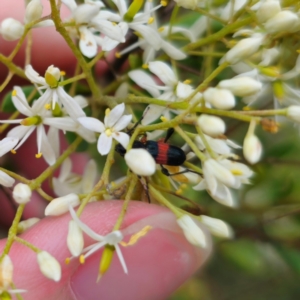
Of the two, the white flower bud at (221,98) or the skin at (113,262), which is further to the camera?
the skin at (113,262)

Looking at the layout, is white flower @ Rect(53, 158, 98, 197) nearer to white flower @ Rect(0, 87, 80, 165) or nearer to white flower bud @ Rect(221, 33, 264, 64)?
white flower @ Rect(0, 87, 80, 165)

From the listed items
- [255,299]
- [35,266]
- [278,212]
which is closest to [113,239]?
[35,266]

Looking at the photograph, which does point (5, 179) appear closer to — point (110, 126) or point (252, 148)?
point (110, 126)

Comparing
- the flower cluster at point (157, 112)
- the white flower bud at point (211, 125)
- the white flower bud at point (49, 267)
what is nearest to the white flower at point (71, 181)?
the flower cluster at point (157, 112)

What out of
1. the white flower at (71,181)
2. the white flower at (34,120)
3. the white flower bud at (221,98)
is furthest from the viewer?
the white flower at (71,181)

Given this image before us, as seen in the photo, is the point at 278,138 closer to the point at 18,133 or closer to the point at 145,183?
the point at 145,183

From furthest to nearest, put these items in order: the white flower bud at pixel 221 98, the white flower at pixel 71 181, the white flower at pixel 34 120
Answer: the white flower at pixel 71 181 < the white flower at pixel 34 120 < the white flower bud at pixel 221 98

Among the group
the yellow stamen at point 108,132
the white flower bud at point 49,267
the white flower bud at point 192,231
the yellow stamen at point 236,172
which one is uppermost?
the yellow stamen at point 108,132

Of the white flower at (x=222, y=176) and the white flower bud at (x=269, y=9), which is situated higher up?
the white flower bud at (x=269, y=9)

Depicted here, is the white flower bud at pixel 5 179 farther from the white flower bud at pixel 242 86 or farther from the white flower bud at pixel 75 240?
the white flower bud at pixel 242 86

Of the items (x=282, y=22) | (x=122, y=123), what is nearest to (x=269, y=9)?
(x=282, y=22)
